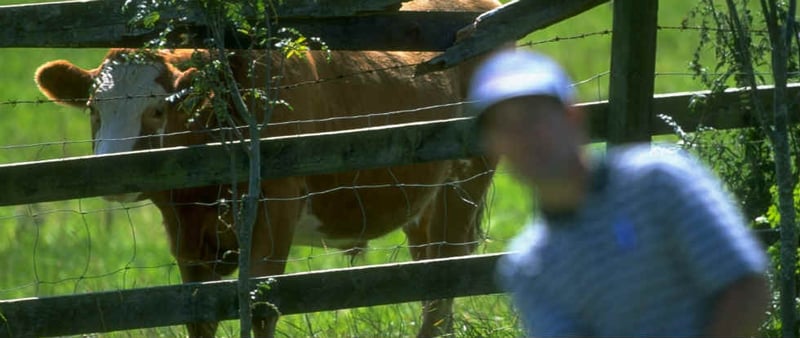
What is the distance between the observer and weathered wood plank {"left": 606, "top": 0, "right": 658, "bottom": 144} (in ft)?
18.1

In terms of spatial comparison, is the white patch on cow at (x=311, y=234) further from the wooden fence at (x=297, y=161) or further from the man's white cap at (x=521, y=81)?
the man's white cap at (x=521, y=81)

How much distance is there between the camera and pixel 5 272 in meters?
14.6

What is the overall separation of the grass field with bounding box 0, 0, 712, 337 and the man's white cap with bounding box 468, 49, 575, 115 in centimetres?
288

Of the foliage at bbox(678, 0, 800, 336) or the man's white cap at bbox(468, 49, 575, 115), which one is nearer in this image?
the man's white cap at bbox(468, 49, 575, 115)

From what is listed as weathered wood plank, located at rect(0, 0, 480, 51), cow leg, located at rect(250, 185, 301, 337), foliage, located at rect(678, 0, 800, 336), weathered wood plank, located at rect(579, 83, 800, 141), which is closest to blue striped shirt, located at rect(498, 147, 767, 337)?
foliage, located at rect(678, 0, 800, 336)

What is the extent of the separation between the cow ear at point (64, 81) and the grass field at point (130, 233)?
0.29 m

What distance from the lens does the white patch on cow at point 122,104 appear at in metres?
6.50

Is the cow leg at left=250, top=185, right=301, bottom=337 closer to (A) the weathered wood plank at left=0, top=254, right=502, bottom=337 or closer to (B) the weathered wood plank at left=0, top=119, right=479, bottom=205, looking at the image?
(A) the weathered wood plank at left=0, top=254, right=502, bottom=337

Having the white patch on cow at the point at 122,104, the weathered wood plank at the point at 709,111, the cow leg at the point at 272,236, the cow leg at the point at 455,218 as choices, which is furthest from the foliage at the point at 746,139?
the white patch on cow at the point at 122,104

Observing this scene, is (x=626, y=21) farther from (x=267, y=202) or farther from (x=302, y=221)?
(x=302, y=221)

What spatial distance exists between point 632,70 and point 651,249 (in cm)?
285

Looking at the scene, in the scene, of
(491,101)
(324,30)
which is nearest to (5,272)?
(324,30)

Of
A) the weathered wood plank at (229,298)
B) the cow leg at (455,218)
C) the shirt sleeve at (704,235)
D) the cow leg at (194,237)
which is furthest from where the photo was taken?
the cow leg at (455,218)

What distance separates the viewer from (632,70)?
5.54 m
